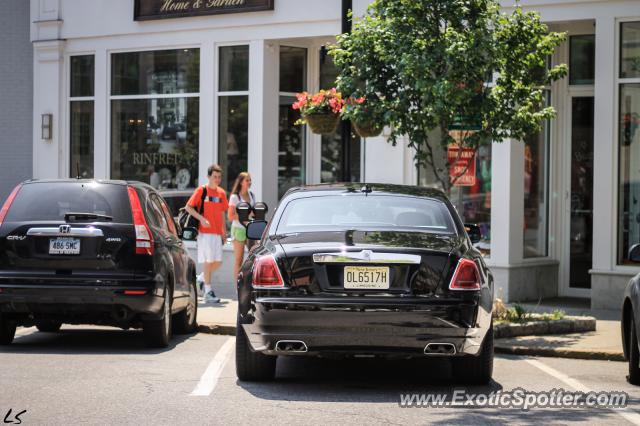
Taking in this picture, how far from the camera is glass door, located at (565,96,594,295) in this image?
17.0 metres

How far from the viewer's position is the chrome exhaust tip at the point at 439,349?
27.7ft

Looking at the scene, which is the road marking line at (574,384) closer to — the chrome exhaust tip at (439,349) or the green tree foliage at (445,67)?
the chrome exhaust tip at (439,349)

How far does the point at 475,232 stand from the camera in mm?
10648

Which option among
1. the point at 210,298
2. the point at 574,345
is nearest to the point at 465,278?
the point at 574,345

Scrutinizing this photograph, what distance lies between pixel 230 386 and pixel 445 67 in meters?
5.29

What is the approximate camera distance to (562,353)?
11.4m

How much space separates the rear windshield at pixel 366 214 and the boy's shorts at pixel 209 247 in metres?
6.41

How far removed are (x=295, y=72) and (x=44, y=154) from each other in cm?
486

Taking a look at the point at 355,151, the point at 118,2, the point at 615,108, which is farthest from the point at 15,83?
the point at 615,108

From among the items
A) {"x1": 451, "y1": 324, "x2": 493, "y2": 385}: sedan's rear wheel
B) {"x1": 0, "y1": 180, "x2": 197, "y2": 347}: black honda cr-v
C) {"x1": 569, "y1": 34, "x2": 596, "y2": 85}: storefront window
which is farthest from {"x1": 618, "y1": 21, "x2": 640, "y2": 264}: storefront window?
{"x1": 451, "y1": 324, "x2": 493, "y2": 385}: sedan's rear wheel

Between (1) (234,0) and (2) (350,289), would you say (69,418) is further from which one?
(1) (234,0)

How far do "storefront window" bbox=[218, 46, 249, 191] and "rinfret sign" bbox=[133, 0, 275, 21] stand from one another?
62cm

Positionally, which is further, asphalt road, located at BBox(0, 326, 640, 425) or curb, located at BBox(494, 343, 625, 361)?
curb, located at BBox(494, 343, 625, 361)

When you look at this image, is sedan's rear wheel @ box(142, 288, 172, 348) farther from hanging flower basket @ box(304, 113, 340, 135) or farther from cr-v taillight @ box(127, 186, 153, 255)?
hanging flower basket @ box(304, 113, 340, 135)
